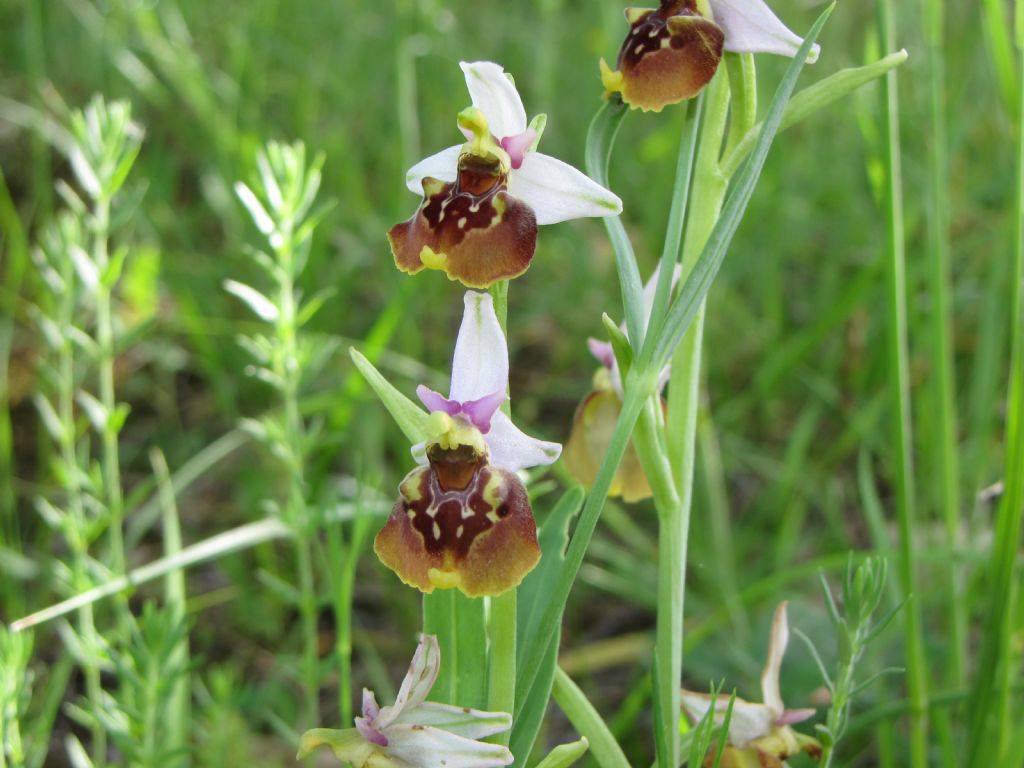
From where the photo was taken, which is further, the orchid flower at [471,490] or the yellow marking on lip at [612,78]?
the yellow marking on lip at [612,78]

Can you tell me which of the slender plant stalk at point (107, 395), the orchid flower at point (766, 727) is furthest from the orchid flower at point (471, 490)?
the slender plant stalk at point (107, 395)

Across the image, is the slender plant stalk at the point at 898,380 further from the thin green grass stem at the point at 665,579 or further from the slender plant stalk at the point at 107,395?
the slender plant stalk at the point at 107,395

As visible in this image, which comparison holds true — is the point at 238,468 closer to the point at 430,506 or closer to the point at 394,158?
the point at 394,158

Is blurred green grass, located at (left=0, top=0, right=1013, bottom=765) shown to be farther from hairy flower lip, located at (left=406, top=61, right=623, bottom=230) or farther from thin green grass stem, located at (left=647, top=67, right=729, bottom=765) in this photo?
hairy flower lip, located at (left=406, top=61, right=623, bottom=230)

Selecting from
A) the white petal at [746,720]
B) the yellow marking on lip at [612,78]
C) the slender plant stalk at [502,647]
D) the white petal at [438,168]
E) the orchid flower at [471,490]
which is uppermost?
the yellow marking on lip at [612,78]

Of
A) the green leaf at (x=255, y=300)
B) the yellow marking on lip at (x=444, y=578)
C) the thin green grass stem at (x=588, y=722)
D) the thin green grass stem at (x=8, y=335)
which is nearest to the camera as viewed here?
the yellow marking on lip at (x=444, y=578)

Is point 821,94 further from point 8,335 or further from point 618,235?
point 8,335

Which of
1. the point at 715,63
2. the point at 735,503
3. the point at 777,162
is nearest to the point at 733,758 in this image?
the point at 715,63
